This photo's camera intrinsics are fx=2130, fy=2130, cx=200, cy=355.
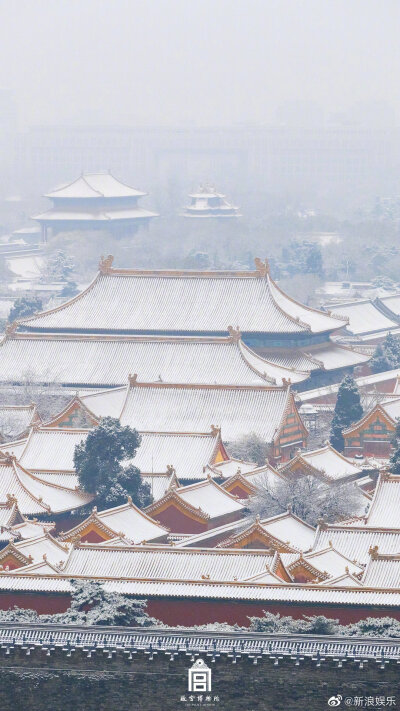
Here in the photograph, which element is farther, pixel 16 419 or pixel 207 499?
pixel 16 419

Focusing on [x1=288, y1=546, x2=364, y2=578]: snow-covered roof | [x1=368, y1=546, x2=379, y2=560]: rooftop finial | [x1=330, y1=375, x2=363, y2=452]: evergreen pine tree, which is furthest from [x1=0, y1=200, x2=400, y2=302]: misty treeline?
[x1=368, y1=546, x2=379, y2=560]: rooftop finial

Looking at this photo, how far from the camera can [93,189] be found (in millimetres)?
132625

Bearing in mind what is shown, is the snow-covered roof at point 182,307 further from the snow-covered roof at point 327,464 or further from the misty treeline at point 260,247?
the misty treeline at point 260,247

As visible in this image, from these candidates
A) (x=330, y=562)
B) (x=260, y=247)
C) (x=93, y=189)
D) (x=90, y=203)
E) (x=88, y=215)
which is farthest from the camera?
(x=260, y=247)

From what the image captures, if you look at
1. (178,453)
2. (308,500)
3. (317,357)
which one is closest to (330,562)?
(308,500)

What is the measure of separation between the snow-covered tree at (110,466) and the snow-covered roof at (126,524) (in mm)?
2356

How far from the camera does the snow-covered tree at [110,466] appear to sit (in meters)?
49.0

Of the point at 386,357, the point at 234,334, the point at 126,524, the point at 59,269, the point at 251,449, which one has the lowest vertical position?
the point at 59,269

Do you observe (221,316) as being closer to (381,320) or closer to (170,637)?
(381,320)

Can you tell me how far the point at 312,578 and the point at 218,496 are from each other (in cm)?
870

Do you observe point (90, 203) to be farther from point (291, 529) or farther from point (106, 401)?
point (291, 529)

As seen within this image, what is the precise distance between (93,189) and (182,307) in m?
63.5

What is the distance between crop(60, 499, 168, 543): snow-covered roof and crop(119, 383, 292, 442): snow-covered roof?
34.0 feet

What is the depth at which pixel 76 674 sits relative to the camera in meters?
30.6
